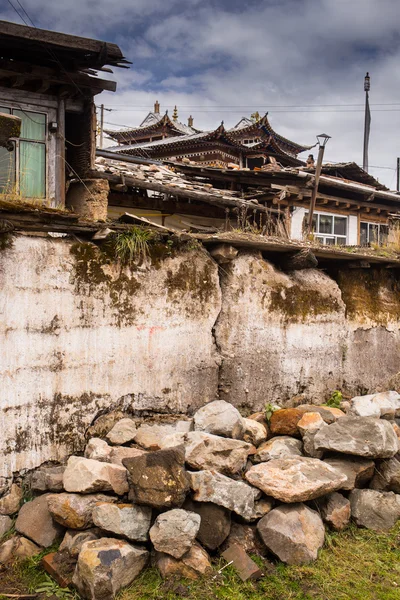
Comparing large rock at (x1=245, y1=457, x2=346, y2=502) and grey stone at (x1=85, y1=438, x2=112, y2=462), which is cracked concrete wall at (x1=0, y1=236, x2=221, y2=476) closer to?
grey stone at (x1=85, y1=438, x2=112, y2=462)

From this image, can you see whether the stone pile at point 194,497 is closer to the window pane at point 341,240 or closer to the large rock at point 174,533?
the large rock at point 174,533

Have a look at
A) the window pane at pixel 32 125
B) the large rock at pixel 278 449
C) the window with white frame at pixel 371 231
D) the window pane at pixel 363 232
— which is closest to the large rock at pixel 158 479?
the large rock at pixel 278 449

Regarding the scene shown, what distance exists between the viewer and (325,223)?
16078mm

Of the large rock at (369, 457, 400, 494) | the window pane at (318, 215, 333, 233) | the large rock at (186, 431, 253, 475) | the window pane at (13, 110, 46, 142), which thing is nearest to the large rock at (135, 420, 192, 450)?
the large rock at (186, 431, 253, 475)

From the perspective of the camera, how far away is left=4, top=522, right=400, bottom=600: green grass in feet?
12.8

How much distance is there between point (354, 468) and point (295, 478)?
86cm

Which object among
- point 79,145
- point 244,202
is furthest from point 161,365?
point 244,202

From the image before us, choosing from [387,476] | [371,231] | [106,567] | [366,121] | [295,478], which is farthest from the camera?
[366,121]

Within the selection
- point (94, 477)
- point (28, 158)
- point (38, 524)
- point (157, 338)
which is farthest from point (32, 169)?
point (38, 524)

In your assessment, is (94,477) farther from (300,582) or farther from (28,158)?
(28,158)

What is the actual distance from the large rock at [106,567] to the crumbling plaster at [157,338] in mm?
1300

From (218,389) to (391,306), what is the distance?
11.6ft

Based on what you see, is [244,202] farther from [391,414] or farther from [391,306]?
[391,414]

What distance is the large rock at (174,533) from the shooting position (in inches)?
157
